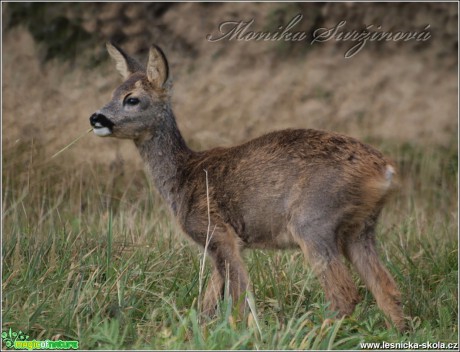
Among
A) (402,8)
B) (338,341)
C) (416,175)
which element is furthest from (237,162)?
(402,8)

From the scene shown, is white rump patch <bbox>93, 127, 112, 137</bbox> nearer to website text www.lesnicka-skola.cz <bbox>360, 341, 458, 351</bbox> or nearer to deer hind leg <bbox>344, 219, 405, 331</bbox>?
deer hind leg <bbox>344, 219, 405, 331</bbox>

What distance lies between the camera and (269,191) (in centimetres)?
724

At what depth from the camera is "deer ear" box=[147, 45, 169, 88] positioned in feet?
26.2

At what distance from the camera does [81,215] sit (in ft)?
30.5

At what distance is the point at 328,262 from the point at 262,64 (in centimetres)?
630

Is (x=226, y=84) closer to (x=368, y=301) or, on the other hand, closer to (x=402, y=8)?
(x=402, y=8)

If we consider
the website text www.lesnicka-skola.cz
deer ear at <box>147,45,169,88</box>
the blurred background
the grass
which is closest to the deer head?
deer ear at <box>147,45,169,88</box>

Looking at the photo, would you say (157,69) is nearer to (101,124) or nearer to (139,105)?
(139,105)

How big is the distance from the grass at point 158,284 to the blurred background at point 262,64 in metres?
2.59

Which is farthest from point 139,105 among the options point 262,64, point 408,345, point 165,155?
point 262,64

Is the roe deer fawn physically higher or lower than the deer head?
lower

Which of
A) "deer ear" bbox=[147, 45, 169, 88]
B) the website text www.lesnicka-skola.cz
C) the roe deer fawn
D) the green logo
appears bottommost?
the website text www.lesnicka-skola.cz

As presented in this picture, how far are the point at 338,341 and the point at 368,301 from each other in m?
1.48

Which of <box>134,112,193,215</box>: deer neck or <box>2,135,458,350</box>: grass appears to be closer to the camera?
<box>2,135,458,350</box>: grass
